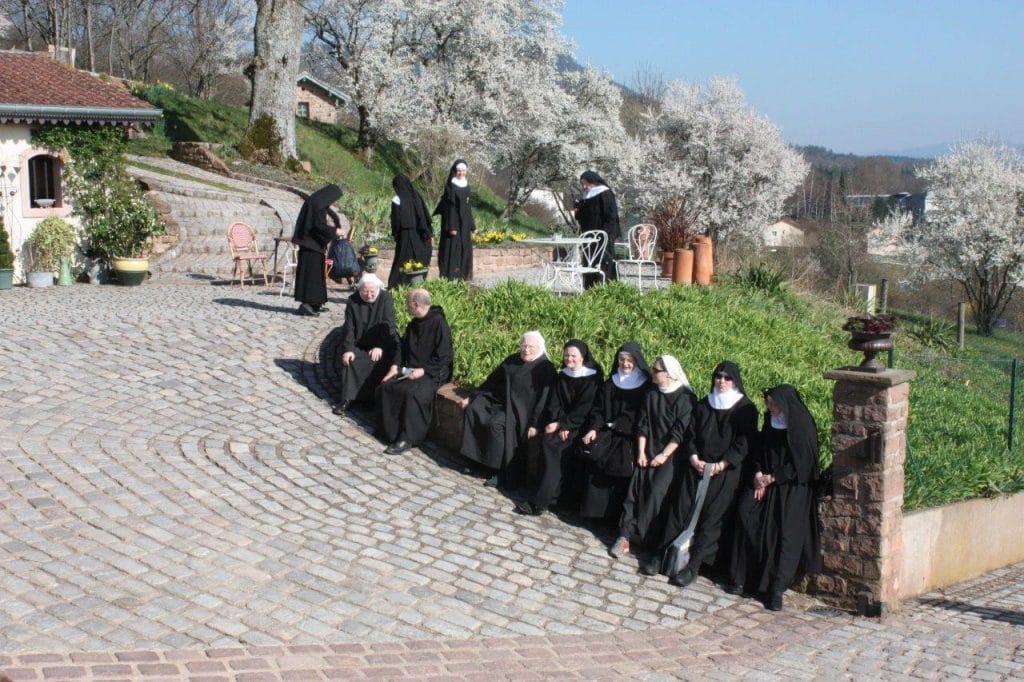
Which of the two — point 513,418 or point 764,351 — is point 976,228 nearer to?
point 764,351

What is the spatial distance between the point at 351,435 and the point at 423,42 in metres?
35.5

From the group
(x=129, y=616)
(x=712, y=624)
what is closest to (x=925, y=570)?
(x=712, y=624)

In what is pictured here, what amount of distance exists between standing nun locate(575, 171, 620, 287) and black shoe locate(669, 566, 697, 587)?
735 centimetres

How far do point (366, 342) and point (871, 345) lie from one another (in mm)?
5076

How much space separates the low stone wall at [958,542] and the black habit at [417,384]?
4.16m

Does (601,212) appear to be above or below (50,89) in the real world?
below

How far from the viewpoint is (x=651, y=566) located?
315 inches

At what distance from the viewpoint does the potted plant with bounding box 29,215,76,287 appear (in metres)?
17.0

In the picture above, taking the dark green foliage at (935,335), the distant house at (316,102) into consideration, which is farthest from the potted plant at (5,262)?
the distant house at (316,102)

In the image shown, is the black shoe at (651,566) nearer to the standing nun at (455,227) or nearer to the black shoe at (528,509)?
the black shoe at (528,509)

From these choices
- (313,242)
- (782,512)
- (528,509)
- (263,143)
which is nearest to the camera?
(782,512)

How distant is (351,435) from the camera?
999cm

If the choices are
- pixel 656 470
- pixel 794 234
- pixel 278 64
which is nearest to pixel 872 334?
pixel 656 470

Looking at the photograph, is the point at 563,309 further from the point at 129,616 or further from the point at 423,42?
the point at 423,42
